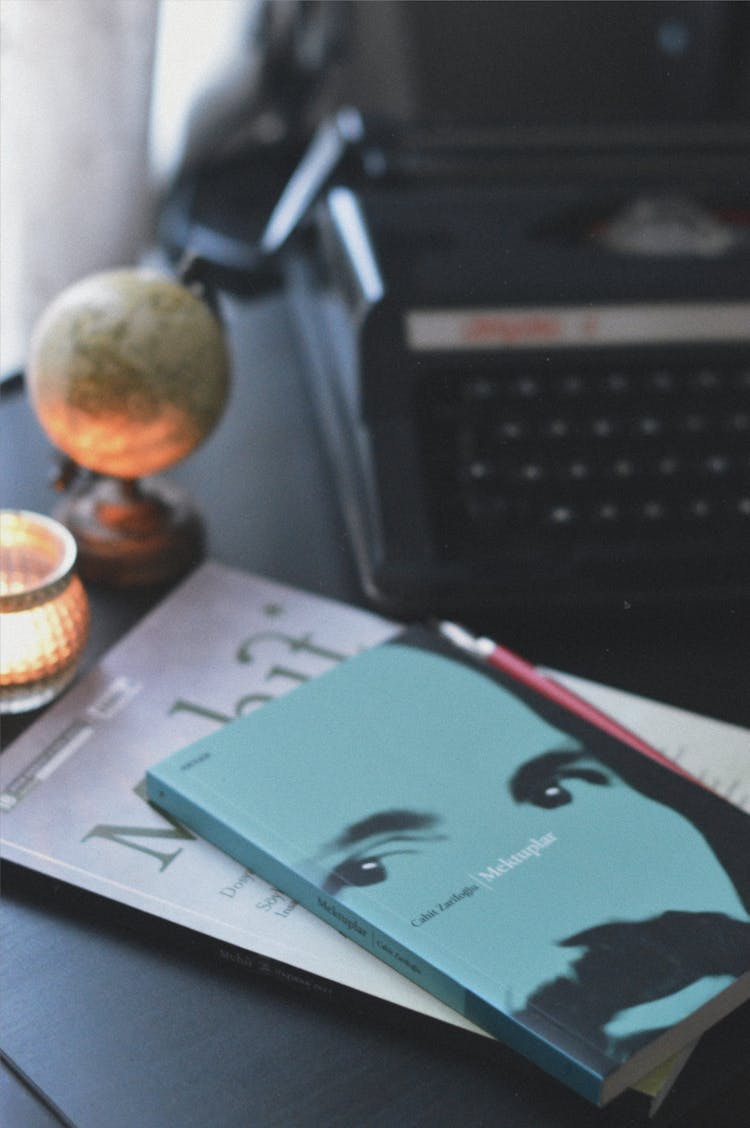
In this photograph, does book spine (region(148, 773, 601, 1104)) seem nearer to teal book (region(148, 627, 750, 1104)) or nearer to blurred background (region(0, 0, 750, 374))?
teal book (region(148, 627, 750, 1104))

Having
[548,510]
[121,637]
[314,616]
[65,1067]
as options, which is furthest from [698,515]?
[65,1067]

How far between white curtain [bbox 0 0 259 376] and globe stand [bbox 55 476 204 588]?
0.20 metres

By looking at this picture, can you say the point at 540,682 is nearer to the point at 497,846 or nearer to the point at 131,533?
the point at 497,846

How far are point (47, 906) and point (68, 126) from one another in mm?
554

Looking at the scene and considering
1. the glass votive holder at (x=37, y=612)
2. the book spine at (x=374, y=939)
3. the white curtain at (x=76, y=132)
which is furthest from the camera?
the white curtain at (x=76, y=132)

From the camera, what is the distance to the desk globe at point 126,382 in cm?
70

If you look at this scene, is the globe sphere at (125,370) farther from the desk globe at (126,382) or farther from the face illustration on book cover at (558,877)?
the face illustration on book cover at (558,877)

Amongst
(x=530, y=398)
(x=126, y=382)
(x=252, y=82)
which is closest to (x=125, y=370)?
(x=126, y=382)

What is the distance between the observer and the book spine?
1.63ft

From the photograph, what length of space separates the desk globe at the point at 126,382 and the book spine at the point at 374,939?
20 cm

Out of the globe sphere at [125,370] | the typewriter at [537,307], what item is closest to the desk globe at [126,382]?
the globe sphere at [125,370]

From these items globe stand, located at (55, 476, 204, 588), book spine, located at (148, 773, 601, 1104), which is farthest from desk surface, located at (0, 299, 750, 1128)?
globe stand, located at (55, 476, 204, 588)

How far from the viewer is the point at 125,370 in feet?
2.29

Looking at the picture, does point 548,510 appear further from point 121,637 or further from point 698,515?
point 121,637
